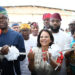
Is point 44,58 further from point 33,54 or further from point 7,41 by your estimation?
point 7,41

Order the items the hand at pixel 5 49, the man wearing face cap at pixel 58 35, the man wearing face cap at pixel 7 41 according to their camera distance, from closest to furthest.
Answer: the hand at pixel 5 49 → the man wearing face cap at pixel 7 41 → the man wearing face cap at pixel 58 35

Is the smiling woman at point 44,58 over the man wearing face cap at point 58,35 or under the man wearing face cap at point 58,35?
under

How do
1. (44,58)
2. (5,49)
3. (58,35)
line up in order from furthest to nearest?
(58,35)
(44,58)
(5,49)

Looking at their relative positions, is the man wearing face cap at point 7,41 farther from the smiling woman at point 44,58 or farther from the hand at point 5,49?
the smiling woman at point 44,58

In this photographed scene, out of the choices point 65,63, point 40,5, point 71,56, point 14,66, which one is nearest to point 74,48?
point 71,56

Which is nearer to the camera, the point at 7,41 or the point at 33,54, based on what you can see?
the point at 33,54

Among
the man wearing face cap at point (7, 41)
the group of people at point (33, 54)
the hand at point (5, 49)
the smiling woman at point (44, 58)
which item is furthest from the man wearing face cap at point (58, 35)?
the hand at point (5, 49)

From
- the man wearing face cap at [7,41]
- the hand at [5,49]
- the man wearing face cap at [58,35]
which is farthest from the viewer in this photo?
the man wearing face cap at [58,35]

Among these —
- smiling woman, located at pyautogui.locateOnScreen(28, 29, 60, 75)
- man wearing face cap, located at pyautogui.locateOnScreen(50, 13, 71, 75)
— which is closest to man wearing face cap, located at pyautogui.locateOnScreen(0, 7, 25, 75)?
smiling woman, located at pyautogui.locateOnScreen(28, 29, 60, 75)

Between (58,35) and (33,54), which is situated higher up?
(58,35)

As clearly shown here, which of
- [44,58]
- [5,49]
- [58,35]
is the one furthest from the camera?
[58,35]

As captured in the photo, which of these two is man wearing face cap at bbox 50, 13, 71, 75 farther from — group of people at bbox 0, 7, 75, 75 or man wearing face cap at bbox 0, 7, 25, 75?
man wearing face cap at bbox 0, 7, 25, 75

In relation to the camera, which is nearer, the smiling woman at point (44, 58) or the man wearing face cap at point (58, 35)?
the smiling woman at point (44, 58)

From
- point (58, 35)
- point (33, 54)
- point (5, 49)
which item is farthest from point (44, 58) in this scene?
point (58, 35)
